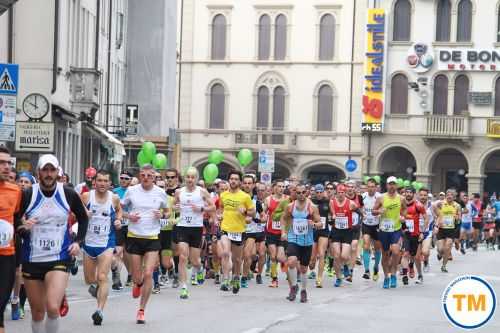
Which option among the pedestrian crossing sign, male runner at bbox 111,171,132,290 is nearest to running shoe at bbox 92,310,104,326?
male runner at bbox 111,171,132,290

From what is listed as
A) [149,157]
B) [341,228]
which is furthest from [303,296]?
[149,157]

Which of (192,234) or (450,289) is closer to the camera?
(450,289)

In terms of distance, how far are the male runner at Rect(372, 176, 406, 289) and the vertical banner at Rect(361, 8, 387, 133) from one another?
41.0 meters

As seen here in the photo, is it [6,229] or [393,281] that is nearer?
[6,229]

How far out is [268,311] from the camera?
16.8 meters

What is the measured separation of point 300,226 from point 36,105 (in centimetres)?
750

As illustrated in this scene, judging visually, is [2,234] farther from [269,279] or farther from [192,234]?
[269,279]

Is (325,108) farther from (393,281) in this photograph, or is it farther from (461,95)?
(393,281)

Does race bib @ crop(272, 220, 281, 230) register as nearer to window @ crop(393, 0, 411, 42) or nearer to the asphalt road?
the asphalt road

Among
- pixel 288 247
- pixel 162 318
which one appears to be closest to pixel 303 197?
pixel 288 247

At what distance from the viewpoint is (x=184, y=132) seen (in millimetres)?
67938

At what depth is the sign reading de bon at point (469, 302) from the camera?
20.1 ft

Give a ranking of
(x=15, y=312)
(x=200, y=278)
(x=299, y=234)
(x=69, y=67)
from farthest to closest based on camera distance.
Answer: (x=69, y=67) < (x=200, y=278) < (x=299, y=234) < (x=15, y=312)

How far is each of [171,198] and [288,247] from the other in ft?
7.95
